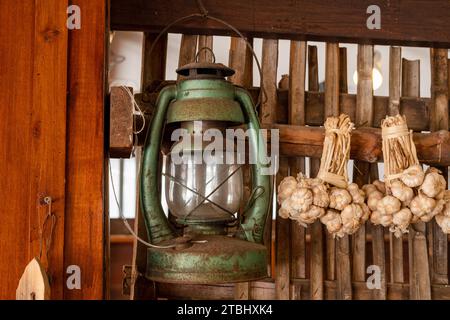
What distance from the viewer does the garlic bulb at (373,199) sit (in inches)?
63.3

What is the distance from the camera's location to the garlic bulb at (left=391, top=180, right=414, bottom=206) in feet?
5.15

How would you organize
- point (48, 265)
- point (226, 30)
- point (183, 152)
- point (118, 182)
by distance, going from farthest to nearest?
1. point (118, 182)
2. point (226, 30)
3. point (183, 152)
4. point (48, 265)

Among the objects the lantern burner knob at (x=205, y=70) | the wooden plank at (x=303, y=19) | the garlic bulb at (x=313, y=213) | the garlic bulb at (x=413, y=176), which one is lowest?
the garlic bulb at (x=313, y=213)

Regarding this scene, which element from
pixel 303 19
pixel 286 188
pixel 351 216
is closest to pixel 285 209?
pixel 286 188

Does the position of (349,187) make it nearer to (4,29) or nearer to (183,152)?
(183,152)

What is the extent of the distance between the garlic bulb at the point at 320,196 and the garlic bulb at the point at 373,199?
133mm

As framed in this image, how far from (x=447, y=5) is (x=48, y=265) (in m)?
1.41

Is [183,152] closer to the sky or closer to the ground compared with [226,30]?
closer to the ground

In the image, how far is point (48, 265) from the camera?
134 cm

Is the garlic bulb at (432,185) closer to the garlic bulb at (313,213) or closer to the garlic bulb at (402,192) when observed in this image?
the garlic bulb at (402,192)

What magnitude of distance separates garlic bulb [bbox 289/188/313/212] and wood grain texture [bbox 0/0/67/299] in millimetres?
581

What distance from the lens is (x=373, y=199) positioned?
1.61 m

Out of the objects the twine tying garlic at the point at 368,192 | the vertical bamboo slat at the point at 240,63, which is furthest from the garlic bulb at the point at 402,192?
the vertical bamboo slat at the point at 240,63

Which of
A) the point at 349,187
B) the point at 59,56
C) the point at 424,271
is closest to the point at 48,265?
the point at 59,56
